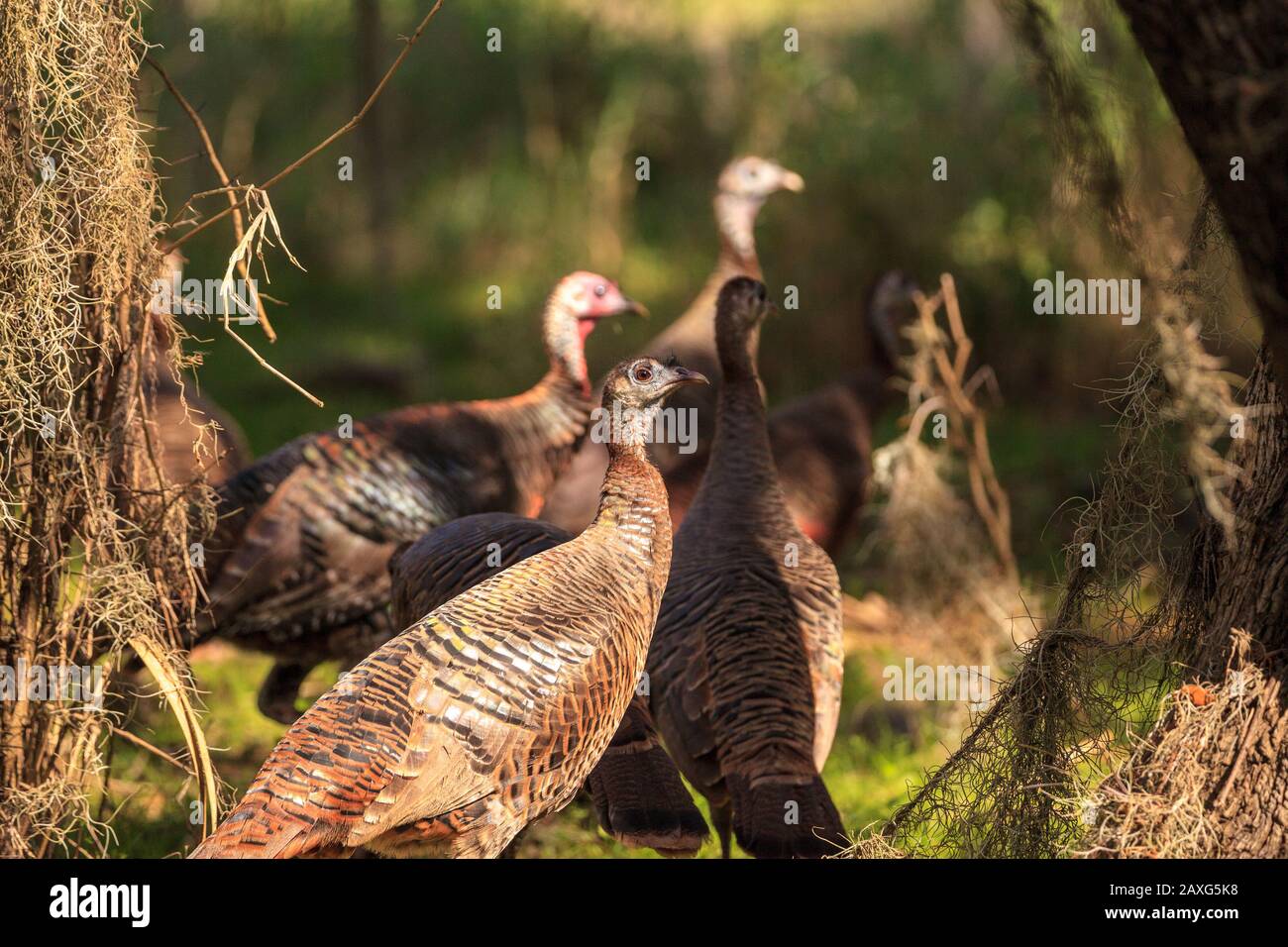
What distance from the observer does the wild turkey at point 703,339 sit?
647 centimetres

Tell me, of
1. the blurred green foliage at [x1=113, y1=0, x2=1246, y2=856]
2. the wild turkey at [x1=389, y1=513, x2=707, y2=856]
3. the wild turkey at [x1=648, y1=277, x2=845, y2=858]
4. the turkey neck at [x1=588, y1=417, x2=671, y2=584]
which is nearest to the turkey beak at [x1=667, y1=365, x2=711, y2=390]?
the turkey neck at [x1=588, y1=417, x2=671, y2=584]

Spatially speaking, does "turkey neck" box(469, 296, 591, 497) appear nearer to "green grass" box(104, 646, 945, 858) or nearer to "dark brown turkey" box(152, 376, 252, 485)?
"dark brown turkey" box(152, 376, 252, 485)

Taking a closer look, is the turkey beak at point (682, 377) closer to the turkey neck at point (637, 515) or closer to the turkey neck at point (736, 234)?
the turkey neck at point (637, 515)

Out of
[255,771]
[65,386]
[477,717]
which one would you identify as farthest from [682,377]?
[255,771]

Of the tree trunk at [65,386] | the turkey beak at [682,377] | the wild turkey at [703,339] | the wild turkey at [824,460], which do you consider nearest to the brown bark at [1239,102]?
the turkey beak at [682,377]

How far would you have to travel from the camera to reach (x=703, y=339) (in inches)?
284

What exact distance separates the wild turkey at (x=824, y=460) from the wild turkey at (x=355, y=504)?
32.8 inches

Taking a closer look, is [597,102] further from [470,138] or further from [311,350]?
[311,350]

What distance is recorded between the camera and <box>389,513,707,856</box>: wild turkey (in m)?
3.70

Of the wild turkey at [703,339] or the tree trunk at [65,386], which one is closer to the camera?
the tree trunk at [65,386]

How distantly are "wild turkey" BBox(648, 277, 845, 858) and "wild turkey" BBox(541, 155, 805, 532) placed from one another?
0.67 m

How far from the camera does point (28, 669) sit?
3654 millimetres
